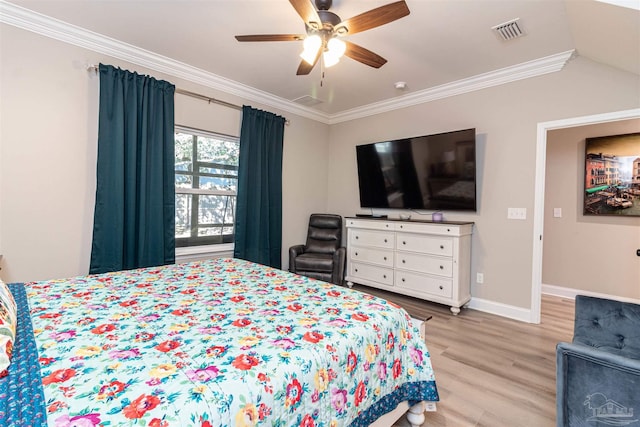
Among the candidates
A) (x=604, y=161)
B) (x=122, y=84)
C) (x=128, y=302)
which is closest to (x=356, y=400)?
(x=128, y=302)

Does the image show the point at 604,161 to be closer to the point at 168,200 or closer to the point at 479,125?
the point at 479,125

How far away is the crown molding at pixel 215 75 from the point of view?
245cm

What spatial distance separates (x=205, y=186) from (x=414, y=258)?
2617mm

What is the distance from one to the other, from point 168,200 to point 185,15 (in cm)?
169

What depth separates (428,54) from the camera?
2887 millimetres

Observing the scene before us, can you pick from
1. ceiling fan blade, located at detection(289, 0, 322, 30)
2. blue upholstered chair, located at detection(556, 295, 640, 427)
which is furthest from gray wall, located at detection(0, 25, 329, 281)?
blue upholstered chair, located at detection(556, 295, 640, 427)

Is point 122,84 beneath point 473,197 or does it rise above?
above

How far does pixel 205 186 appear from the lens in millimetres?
3650

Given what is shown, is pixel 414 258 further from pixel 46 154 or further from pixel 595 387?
pixel 46 154

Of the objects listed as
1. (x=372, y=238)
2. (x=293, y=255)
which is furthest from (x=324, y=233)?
(x=372, y=238)

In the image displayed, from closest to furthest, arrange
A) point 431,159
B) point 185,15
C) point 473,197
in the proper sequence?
point 185,15 < point 473,197 < point 431,159

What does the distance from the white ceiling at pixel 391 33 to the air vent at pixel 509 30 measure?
50mm

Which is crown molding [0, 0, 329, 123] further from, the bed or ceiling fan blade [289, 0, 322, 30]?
the bed

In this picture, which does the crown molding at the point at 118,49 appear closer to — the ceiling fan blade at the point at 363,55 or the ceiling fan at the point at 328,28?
the ceiling fan at the point at 328,28
